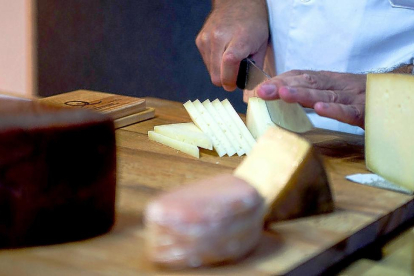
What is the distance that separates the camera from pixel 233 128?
54.6 inches

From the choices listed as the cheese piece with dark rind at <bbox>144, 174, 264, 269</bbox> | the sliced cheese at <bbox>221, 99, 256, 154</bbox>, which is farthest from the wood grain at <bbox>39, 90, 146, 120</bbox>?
the cheese piece with dark rind at <bbox>144, 174, 264, 269</bbox>

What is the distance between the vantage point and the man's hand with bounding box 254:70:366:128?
123 centimetres

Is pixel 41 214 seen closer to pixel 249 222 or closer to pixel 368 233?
pixel 249 222

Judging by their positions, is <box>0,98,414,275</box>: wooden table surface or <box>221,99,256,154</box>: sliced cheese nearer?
<box>0,98,414,275</box>: wooden table surface

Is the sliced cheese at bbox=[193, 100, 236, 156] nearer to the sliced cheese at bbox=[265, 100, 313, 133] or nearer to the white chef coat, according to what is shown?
the sliced cheese at bbox=[265, 100, 313, 133]

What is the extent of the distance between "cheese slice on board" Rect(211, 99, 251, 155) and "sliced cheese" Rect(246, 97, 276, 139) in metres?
0.04

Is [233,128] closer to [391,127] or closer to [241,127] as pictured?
[241,127]

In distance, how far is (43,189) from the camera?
0.79 meters

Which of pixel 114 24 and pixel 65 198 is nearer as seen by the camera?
pixel 65 198

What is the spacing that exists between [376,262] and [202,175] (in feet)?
1.34

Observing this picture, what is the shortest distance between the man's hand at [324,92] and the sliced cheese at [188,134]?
0.17 meters

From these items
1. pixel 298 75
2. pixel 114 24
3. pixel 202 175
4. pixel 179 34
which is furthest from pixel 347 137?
pixel 114 24

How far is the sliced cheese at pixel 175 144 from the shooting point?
4.19ft

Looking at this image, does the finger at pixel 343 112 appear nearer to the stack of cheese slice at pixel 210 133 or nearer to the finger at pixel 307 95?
the finger at pixel 307 95
